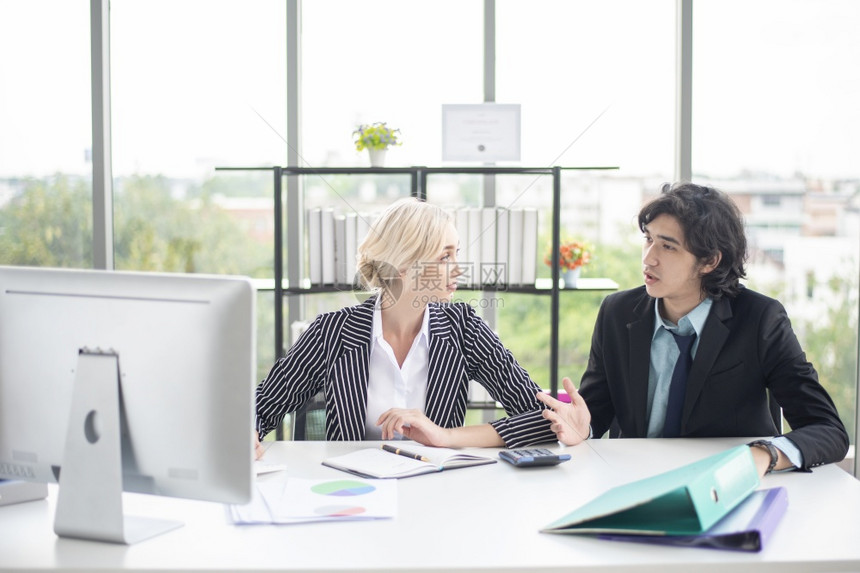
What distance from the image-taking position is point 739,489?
142 centimetres

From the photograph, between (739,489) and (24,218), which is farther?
(24,218)

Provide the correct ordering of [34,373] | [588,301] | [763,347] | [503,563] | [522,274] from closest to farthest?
[503,563] → [34,373] → [763,347] → [522,274] → [588,301]

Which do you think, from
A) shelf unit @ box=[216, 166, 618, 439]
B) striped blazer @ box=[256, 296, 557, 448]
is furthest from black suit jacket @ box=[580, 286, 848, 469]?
shelf unit @ box=[216, 166, 618, 439]

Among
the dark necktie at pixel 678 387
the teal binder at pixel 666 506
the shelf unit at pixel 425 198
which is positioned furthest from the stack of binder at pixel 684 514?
the shelf unit at pixel 425 198

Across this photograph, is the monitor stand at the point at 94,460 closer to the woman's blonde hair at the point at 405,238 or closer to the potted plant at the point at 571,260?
the woman's blonde hair at the point at 405,238

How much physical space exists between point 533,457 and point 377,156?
1.67m

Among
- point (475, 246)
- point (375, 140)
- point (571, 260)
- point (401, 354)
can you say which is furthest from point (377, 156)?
point (401, 354)

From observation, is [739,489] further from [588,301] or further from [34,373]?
[588,301]

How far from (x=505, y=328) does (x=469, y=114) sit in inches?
34.1

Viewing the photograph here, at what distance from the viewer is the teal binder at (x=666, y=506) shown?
1292 millimetres

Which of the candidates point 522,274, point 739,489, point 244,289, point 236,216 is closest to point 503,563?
point 739,489

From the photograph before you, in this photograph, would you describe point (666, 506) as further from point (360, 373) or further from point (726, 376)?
point (360, 373)

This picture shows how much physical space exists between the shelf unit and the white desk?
1.49 meters

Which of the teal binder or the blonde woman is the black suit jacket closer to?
the blonde woman
